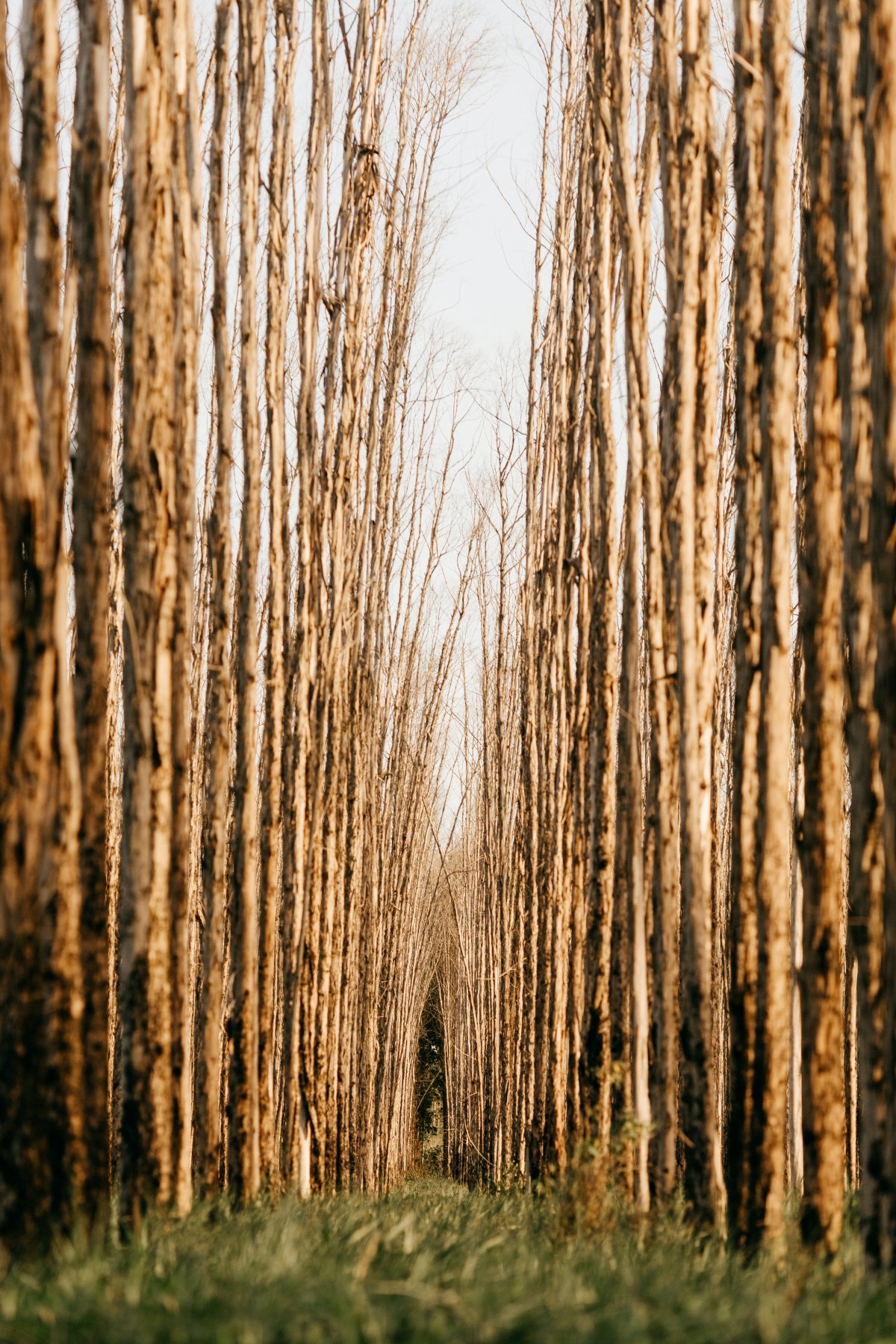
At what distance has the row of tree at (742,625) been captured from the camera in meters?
3.07

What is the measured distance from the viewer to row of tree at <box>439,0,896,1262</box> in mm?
3070

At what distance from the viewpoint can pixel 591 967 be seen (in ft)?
18.2

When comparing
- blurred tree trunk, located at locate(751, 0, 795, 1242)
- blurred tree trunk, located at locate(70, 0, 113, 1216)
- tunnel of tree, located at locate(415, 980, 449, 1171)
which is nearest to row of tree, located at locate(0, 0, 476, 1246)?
blurred tree trunk, located at locate(70, 0, 113, 1216)

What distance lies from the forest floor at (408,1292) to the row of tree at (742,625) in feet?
1.33

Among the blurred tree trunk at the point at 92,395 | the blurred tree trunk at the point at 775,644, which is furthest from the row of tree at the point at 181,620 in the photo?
the blurred tree trunk at the point at 775,644

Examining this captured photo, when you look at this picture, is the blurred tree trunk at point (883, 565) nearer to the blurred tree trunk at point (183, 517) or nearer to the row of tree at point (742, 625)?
the row of tree at point (742, 625)

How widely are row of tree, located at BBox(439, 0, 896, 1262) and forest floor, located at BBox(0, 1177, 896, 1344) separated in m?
0.41

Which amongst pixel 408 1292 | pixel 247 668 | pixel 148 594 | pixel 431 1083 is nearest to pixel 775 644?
pixel 148 594

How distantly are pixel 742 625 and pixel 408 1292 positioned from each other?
7.16ft

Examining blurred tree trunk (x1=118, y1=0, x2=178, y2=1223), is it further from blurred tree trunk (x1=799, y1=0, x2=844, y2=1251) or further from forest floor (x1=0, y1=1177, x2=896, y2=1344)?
blurred tree trunk (x1=799, y1=0, x2=844, y2=1251)

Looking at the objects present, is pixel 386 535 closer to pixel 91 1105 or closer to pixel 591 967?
pixel 591 967

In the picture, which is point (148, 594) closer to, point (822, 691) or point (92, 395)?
point (92, 395)

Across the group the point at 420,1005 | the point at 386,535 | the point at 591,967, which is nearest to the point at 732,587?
the point at 386,535

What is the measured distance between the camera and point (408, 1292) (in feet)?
7.06
